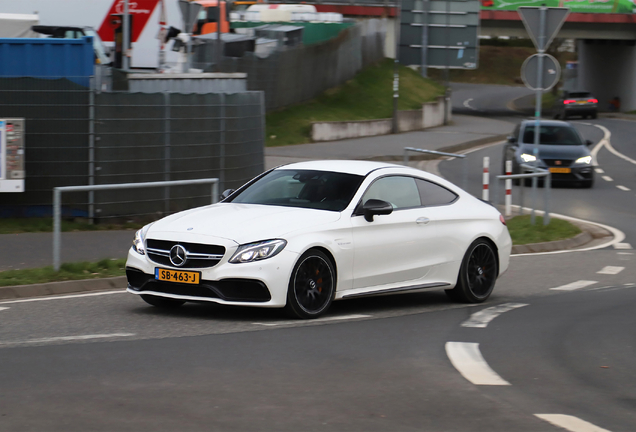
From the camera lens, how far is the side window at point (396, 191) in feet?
31.7

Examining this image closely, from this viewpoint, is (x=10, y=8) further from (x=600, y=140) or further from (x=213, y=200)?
(x=600, y=140)

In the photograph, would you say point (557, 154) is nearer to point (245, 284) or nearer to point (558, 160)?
point (558, 160)

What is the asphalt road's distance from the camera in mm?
5570

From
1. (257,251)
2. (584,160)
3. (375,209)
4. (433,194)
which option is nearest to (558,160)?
(584,160)

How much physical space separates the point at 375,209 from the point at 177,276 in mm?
1872

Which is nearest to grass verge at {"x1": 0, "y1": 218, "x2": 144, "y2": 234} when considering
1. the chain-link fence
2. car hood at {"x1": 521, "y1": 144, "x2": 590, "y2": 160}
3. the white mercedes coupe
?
the chain-link fence

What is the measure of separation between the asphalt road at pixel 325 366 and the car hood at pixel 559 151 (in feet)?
47.3

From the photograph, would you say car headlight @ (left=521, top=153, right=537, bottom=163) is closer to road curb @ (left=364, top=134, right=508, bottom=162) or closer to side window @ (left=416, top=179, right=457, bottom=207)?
road curb @ (left=364, top=134, right=508, bottom=162)

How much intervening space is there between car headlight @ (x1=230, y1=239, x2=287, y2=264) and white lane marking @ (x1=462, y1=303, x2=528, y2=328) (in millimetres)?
1872

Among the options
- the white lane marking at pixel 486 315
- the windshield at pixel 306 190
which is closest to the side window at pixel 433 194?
the windshield at pixel 306 190

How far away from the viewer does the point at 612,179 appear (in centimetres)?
2834

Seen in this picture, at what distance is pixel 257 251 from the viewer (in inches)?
331

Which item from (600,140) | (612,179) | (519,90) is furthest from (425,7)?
(519,90)

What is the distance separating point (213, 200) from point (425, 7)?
38132 mm
